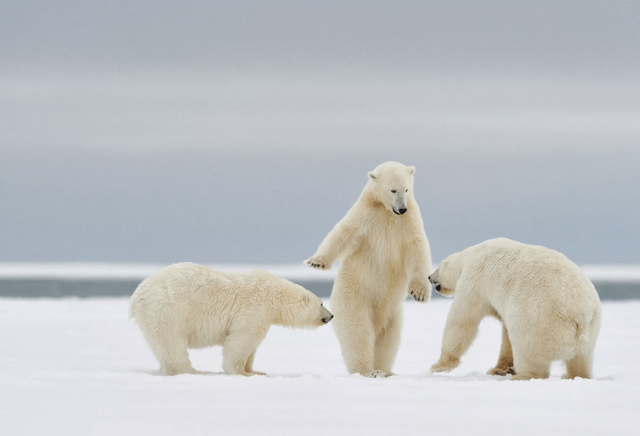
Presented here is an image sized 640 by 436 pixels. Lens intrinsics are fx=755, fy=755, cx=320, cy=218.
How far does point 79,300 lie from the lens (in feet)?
51.1

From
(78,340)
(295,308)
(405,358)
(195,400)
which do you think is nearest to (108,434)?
(195,400)

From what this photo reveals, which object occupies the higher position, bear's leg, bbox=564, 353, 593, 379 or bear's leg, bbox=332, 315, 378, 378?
bear's leg, bbox=564, 353, 593, 379

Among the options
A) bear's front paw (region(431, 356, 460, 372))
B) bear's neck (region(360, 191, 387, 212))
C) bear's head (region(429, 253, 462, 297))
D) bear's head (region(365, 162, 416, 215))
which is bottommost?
bear's front paw (region(431, 356, 460, 372))

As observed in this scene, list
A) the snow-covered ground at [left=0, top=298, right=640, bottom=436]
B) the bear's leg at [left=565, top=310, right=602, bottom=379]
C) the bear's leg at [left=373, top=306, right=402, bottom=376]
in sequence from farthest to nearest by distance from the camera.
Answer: the bear's leg at [left=373, top=306, right=402, bottom=376] < the bear's leg at [left=565, top=310, right=602, bottom=379] < the snow-covered ground at [left=0, top=298, right=640, bottom=436]

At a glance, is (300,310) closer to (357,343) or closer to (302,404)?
(357,343)

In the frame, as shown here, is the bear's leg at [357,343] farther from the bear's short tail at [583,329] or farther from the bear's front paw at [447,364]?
the bear's short tail at [583,329]

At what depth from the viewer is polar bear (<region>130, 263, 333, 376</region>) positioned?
217 inches

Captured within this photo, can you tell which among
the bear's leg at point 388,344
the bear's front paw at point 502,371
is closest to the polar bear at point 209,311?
the bear's leg at point 388,344

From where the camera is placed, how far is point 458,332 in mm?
5609

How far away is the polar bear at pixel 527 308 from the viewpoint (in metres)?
5.02

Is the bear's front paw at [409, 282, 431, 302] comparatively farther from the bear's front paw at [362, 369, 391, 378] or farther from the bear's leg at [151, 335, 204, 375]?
the bear's leg at [151, 335, 204, 375]

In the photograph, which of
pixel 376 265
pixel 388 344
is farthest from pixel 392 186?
pixel 388 344

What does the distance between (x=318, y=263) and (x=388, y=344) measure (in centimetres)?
97

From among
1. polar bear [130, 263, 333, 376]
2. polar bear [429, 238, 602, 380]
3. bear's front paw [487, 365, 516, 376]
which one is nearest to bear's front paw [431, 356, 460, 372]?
polar bear [429, 238, 602, 380]
